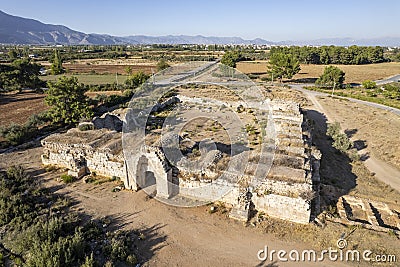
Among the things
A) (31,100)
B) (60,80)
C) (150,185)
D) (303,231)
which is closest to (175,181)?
(150,185)

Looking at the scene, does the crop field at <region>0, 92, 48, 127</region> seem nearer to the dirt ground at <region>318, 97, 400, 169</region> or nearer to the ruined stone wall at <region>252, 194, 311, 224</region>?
the ruined stone wall at <region>252, 194, 311, 224</region>

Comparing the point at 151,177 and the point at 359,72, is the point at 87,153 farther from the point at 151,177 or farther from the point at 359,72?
the point at 359,72

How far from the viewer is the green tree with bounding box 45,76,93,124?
24344mm

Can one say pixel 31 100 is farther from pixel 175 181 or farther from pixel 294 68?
pixel 294 68

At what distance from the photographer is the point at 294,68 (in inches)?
1934

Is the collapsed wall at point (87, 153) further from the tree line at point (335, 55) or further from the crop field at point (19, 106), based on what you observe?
the tree line at point (335, 55)

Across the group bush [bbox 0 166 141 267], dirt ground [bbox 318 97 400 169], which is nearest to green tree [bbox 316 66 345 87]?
dirt ground [bbox 318 97 400 169]

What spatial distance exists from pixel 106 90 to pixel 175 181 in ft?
116

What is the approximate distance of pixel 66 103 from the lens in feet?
81.4

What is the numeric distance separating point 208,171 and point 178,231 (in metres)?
3.23

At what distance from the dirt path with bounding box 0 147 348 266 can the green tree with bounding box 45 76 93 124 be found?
10.7m

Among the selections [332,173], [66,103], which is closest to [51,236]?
[332,173]

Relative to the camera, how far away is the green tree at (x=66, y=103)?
79.9 feet

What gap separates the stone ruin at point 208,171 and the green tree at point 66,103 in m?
5.99
